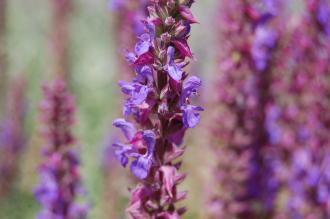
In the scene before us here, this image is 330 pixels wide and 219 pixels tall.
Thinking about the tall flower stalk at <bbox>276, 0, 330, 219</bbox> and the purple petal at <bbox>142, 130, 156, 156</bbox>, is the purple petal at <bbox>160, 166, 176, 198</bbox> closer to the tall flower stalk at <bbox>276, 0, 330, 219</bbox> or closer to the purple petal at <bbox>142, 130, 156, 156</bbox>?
the purple petal at <bbox>142, 130, 156, 156</bbox>

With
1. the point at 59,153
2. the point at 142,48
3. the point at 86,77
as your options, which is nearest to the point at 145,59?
the point at 142,48

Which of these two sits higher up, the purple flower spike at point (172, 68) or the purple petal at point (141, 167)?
the purple flower spike at point (172, 68)

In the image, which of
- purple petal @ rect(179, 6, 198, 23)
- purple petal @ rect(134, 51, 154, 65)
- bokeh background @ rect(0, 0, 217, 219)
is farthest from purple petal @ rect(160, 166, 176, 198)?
bokeh background @ rect(0, 0, 217, 219)

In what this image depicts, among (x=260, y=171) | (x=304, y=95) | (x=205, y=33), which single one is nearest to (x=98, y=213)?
(x=260, y=171)

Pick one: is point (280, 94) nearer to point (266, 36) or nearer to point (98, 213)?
point (266, 36)

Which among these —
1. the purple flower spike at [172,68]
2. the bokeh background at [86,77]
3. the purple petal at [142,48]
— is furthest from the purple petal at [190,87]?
the bokeh background at [86,77]

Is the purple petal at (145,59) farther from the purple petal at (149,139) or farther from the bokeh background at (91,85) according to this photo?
the bokeh background at (91,85)
